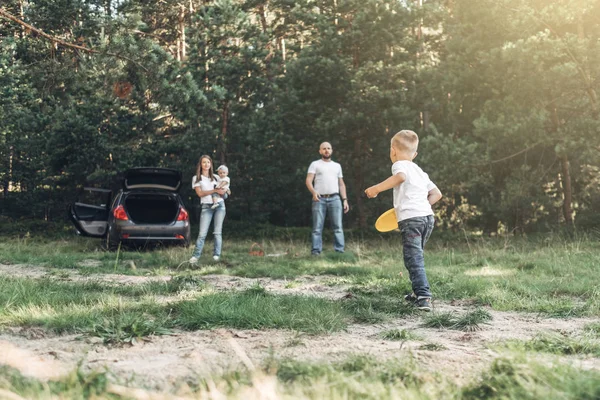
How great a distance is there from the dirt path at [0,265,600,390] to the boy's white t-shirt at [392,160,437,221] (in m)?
1.30

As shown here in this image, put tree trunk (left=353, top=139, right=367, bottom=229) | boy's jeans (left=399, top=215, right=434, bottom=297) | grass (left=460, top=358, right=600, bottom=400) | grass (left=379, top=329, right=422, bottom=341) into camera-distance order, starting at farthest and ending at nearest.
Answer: tree trunk (left=353, top=139, right=367, bottom=229) → boy's jeans (left=399, top=215, right=434, bottom=297) → grass (left=379, top=329, right=422, bottom=341) → grass (left=460, top=358, right=600, bottom=400)

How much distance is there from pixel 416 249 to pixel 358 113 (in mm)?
13109

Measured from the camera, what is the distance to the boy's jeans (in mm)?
5354

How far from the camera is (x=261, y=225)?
60.3 feet

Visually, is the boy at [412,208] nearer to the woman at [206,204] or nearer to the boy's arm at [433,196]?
the boy's arm at [433,196]

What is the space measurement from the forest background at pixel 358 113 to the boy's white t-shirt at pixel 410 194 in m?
7.87

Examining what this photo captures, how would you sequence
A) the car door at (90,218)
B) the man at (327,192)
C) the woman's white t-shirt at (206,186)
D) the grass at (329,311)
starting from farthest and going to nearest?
the car door at (90,218) < the man at (327,192) < the woman's white t-shirt at (206,186) < the grass at (329,311)

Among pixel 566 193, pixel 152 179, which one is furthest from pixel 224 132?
pixel 566 193

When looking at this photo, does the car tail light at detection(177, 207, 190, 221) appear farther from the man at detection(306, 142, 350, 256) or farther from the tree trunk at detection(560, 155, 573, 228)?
the tree trunk at detection(560, 155, 573, 228)

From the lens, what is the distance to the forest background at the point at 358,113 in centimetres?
1413

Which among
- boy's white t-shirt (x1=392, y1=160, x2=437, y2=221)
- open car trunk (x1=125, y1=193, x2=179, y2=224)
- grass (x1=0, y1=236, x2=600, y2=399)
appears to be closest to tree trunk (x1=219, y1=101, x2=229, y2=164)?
open car trunk (x1=125, y1=193, x2=179, y2=224)

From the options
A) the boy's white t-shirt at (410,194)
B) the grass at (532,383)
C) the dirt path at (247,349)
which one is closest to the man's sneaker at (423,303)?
the dirt path at (247,349)

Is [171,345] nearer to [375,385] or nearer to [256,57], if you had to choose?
[375,385]

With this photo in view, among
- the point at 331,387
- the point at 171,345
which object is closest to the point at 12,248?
the point at 171,345
